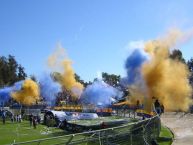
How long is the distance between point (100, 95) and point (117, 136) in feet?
172

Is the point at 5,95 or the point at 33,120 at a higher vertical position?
the point at 5,95

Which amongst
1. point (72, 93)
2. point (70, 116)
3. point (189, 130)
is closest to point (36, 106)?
point (72, 93)

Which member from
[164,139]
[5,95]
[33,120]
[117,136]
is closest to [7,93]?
[5,95]

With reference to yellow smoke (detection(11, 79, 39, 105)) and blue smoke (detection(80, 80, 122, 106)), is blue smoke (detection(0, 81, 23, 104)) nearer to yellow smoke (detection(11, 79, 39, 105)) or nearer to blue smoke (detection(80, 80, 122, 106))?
yellow smoke (detection(11, 79, 39, 105))

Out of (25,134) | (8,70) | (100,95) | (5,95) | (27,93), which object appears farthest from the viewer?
(8,70)

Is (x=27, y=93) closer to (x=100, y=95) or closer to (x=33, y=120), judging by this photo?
(x=100, y=95)

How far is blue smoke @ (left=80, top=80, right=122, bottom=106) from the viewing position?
6564cm

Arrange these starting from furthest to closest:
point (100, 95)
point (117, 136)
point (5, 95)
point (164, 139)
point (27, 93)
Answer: point (5, 95)
point (27, 93)
point (100, 95)
point (164, 139)
point (117, 136)

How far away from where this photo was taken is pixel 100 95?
67.0m

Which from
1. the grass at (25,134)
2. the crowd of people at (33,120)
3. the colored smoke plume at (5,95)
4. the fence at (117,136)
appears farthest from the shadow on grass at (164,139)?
the colored smoke plume at (5,95)

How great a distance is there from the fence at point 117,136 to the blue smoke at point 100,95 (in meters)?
44.9

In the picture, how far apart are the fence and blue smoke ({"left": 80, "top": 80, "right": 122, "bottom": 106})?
44.9m

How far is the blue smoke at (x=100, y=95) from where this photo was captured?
6564 cm

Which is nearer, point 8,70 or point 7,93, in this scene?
point 7,93
